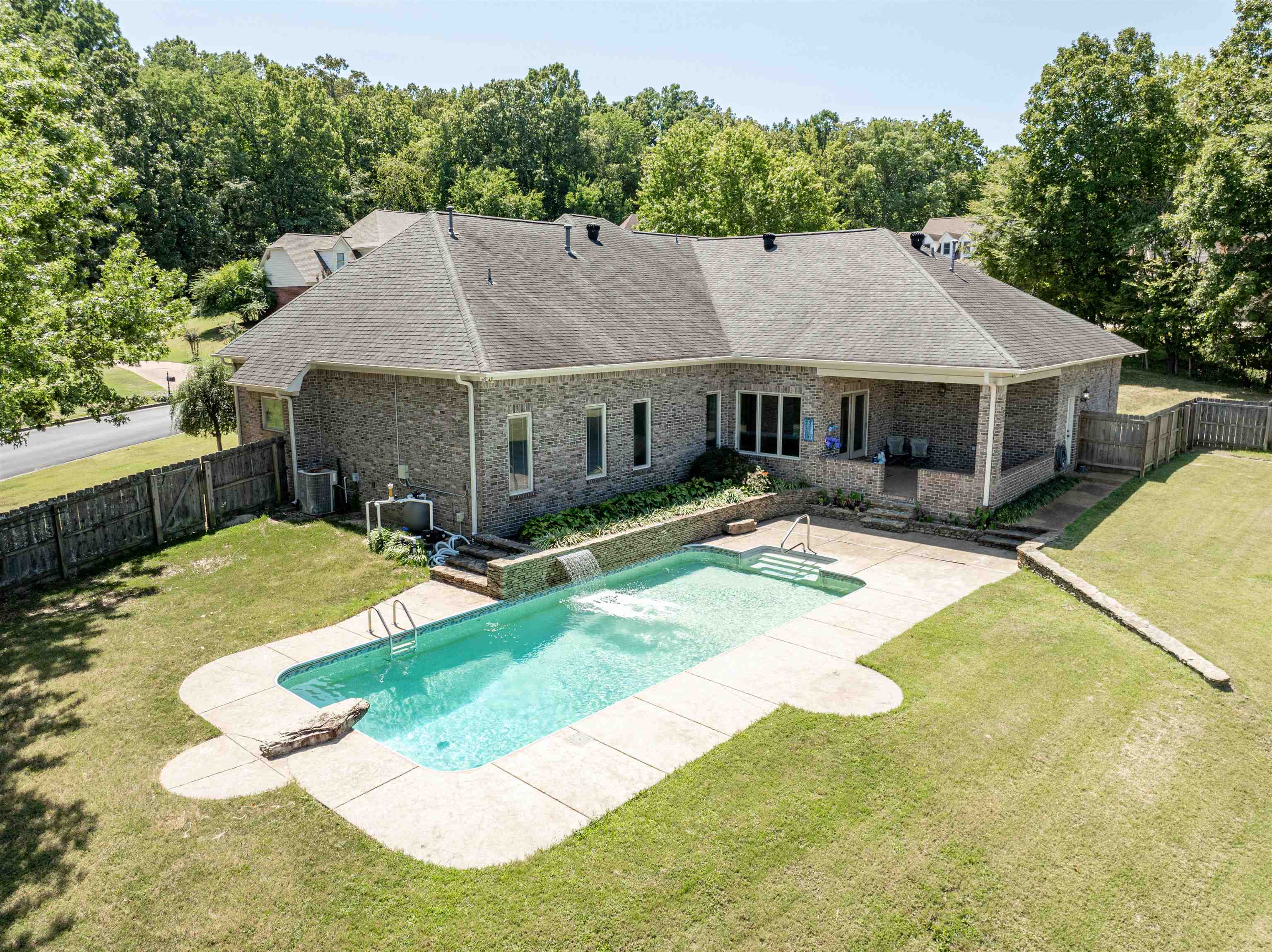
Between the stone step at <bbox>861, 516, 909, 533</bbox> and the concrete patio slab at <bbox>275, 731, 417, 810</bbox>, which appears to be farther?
the stone step at <bbox>861, 516, 909, 533</bbox>

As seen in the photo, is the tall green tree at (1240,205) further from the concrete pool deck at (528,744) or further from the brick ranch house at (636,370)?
the concrete pool deck at (528,744)

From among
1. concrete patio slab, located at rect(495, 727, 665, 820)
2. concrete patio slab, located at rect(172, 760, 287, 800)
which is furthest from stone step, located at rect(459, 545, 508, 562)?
concrete patio slab, located at rect(172, 760, 287, 800)

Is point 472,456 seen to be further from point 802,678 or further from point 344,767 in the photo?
point 802,678

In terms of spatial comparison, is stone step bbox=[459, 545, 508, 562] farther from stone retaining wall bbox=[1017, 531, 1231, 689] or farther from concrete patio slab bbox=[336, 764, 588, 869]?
stone retaining wall bbox=[1017, 531, 1231, 689]

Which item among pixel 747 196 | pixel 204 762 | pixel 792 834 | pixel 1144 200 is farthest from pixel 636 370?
pixel 1144 200

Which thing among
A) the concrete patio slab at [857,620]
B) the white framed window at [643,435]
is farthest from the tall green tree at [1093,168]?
the concrete patio slab at [857,620]

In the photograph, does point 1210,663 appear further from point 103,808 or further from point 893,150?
point 893,150

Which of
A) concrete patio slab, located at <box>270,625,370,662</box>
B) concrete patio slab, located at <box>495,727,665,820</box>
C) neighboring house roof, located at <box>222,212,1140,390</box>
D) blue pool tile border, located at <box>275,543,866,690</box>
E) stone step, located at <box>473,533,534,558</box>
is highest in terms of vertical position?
neighboring house roof, located at <box>222,212,1140,390</box>

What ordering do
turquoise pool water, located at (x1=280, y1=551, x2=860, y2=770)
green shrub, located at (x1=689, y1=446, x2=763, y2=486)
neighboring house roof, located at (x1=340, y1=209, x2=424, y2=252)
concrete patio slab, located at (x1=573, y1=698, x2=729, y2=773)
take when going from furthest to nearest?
neighboring house roof, located at (x1=340, y1=209, x2=424, y2=252)
green shrub, located at (x1=689, y1=446, x2=763, y2=486)
turquoise pool water, located at (x1=280, y1=551, x2=860, y2=770)
concrete patio slab, located at (x1=573, y1=698, x2=729, y2=773)
